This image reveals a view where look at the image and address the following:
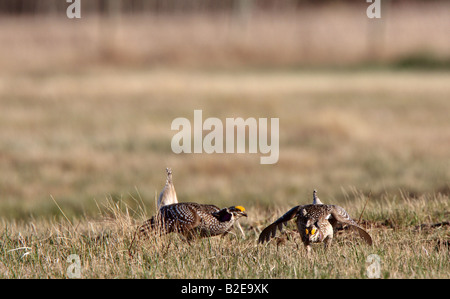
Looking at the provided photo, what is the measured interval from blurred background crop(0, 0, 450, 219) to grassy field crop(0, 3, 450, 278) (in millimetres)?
64

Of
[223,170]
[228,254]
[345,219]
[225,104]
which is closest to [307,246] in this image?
[345,219]

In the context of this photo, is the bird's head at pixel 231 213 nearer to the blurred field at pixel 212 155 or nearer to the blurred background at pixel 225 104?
the blurred background at pixel 225 104

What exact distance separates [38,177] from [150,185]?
1.99m

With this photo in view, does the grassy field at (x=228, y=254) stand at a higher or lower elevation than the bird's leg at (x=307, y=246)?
lower

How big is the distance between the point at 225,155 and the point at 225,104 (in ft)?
20.1

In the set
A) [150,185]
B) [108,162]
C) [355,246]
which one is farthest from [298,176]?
[355,246]

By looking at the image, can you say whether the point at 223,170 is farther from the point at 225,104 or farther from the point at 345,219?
the point at 345,219

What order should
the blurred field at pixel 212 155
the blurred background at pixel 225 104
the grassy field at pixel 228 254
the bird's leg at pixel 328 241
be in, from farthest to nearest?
1. the blurred background at pixel 225 104
2. the blurred field at pixel 212 155
3. the bird's leg at pixel 328 241
4. the grassy field at pixel 228 254

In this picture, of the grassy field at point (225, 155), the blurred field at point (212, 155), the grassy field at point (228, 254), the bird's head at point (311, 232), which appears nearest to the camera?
the grassy field at point (228, 254)

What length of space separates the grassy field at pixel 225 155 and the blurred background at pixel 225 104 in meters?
0.06

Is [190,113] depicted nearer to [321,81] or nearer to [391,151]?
[391,151]

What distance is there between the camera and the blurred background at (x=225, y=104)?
38.9ft

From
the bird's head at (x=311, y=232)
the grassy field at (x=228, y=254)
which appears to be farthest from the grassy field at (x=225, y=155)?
the bird's head at (x=311, y=232)

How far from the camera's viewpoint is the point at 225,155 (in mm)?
13961
